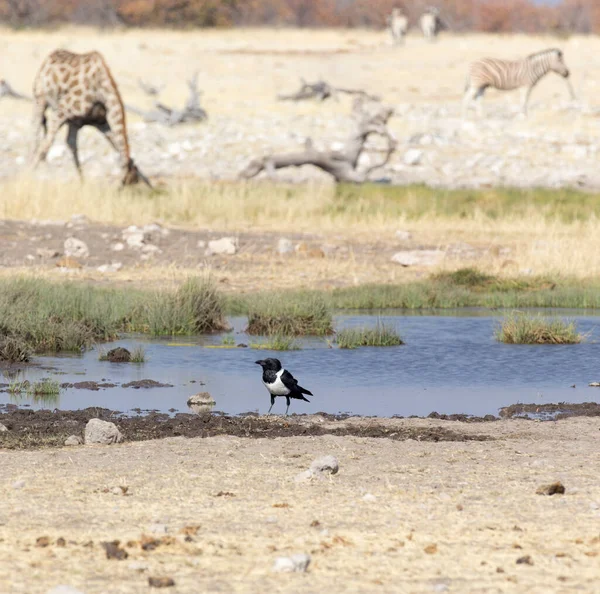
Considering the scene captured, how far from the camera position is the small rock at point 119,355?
1002 cm

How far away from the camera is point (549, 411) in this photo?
8.30m

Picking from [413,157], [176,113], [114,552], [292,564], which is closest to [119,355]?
[114,552]

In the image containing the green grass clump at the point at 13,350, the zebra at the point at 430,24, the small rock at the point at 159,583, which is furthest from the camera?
the zebra at the point at 430,24

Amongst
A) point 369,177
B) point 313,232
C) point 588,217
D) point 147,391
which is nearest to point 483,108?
point 369,177

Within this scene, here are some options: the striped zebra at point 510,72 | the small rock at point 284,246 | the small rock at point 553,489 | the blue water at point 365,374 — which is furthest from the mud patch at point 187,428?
the striped zebra at point 510,72

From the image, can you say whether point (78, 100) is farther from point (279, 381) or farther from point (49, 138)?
point (279, 381)

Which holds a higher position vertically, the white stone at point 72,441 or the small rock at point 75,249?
the small rock at point 75,249

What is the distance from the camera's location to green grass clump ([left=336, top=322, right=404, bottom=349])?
10.9m

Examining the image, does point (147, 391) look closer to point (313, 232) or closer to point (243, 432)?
point (243, 432)

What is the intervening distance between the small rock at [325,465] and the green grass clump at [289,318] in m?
5.31

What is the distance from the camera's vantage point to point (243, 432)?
23.8 ft

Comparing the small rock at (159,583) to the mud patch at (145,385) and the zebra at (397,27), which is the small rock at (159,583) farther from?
the zebra at (397,27)

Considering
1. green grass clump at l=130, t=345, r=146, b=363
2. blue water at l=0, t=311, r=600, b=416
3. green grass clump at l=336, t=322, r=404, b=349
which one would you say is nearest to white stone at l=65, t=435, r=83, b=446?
blue water at l=0, t=311, r=600, b=416

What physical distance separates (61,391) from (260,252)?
765cm
